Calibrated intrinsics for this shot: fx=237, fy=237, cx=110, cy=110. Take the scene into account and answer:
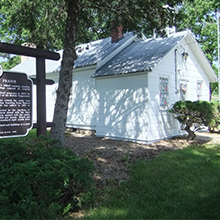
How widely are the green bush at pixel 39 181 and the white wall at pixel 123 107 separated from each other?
17.4ft

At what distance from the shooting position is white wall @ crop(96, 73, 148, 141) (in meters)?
9.09

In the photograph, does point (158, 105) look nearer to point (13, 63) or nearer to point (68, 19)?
point (68, 19)

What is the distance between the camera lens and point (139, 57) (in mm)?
10164

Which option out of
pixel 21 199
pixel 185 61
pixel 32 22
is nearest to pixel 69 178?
pixel 21 199

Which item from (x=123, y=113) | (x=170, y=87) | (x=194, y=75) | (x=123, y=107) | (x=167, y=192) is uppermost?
(x=194, y=75)

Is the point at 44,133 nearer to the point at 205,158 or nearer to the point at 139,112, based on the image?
the point at 205,158

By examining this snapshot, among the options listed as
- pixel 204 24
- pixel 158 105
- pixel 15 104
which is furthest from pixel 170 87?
pixel 204 24

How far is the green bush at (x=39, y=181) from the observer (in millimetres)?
3074

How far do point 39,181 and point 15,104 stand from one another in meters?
1.43

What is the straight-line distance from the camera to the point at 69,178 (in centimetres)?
365

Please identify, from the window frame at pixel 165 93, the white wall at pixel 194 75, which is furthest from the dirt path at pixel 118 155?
the white wall at pixel 194 75

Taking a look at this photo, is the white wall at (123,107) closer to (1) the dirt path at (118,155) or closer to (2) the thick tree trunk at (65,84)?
(1) the dirt path at (118,155)

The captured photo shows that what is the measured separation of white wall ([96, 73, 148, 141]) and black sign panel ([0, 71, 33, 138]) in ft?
18.2

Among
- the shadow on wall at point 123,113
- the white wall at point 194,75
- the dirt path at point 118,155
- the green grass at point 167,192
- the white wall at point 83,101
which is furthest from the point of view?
the white wall at point 194,75
